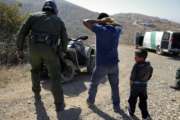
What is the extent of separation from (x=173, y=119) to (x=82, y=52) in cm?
490

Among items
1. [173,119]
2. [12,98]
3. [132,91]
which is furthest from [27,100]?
[173,119]

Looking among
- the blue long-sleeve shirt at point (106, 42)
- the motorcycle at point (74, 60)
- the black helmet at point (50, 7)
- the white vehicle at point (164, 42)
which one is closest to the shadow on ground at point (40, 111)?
the blue long-sleeve shirt at point (106, 42)

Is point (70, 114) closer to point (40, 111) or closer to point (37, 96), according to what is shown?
point (40, 111)

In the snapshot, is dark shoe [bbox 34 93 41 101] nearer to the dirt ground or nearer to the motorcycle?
the dirt ground

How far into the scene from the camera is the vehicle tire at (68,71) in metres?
10.6

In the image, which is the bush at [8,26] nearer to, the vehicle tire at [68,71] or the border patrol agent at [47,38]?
the vehicle tire at [68,71]

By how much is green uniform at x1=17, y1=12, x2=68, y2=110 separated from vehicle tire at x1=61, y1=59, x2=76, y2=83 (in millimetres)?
3045

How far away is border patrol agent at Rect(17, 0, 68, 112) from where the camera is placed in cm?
731

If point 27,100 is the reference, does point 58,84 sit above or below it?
above

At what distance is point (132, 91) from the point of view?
7.04m

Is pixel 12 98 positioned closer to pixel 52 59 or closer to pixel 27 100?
pixel 27 100

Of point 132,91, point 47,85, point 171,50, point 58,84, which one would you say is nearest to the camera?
point 132,91

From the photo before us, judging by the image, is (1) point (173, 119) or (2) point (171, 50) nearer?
(1) point (173, 119)

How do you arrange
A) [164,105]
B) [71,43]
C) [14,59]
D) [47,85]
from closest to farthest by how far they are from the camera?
[164,105]
[47,85]
[71,43]
[14,59]
